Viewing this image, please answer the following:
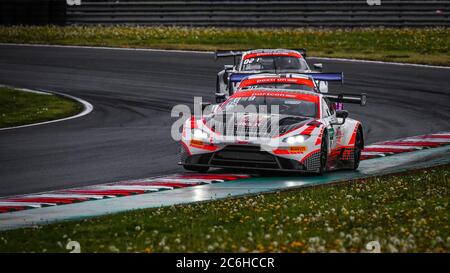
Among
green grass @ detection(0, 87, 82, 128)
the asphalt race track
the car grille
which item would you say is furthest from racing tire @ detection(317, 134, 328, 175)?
green grass @ detection(0, 87, 82, 128)

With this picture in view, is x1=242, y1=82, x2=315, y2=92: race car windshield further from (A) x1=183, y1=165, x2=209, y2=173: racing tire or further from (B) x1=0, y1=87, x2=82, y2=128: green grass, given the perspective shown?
(B) x1=0, y1=87, x2=82, y2=128: green grass

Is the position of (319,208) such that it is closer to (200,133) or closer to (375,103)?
(200,133)

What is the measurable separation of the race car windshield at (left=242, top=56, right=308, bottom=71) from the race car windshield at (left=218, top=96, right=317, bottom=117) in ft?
23.1

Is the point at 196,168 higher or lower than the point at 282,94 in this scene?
lower

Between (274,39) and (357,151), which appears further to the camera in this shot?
(274,39)

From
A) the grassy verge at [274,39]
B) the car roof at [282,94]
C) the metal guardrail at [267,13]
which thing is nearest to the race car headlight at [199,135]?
the car roof at [282,94]

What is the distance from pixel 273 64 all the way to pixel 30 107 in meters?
5.65

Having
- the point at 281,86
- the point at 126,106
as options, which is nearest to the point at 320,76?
the point at 281,86

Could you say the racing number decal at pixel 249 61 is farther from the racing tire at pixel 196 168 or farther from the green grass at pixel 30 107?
the racing tire at pixel 196 168

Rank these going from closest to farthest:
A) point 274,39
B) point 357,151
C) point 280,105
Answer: point 280,105 < point 357,151 < point 274,39

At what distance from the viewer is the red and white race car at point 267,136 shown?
15.5 m

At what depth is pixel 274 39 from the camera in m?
38.8

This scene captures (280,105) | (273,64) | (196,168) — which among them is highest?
(280,105)

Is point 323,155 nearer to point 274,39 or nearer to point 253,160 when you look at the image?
point 253,160
